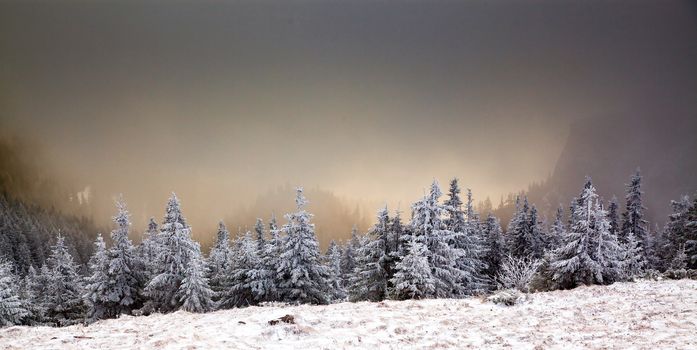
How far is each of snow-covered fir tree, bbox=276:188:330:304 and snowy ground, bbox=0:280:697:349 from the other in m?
12.8

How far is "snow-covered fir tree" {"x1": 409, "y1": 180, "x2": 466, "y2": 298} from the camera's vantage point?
2797 cm

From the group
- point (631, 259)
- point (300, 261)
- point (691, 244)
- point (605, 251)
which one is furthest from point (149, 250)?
point (691, 244)

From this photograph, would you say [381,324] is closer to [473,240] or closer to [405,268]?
[405,268]

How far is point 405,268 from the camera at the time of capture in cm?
2461

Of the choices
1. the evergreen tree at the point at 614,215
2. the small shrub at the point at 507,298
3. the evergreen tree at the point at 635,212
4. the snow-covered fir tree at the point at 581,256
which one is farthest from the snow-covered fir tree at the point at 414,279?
the evergreen tree at the point at 614,215

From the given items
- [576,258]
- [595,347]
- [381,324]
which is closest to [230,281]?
[381,324]

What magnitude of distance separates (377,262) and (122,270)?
22101mm

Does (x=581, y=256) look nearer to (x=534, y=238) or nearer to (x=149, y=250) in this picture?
(x=534, y=238)

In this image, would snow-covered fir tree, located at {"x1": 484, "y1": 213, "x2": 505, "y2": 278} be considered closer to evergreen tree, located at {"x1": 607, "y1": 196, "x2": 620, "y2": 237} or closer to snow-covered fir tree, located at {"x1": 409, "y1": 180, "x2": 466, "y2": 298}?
evergreen tree, located at {"x1": 607, "y1": 196, "x2": 620, "y2": 237}

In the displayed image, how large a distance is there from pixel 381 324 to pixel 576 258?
16400 millimetres

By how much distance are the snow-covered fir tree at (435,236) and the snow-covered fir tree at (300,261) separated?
8713mm

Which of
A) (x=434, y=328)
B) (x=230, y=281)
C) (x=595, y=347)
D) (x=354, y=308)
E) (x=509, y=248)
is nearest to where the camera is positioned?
(x=595, y=347)

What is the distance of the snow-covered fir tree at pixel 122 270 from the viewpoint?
31000 millimetres

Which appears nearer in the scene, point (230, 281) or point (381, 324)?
point (381, 324)
